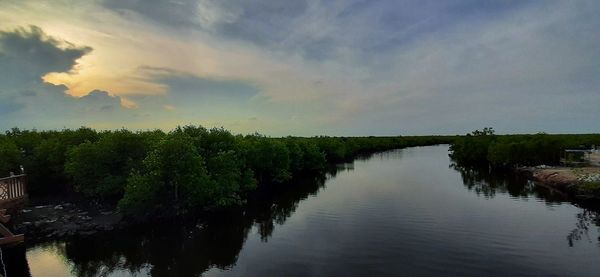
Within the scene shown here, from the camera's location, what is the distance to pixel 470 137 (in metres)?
134

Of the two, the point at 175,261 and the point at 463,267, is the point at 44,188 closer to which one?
the point at 175,261

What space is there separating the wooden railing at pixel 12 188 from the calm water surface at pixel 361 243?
7209 millimetres

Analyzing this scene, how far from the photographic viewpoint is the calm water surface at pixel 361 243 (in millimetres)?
32812

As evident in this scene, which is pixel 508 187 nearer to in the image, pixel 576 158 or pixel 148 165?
pixel 576 158

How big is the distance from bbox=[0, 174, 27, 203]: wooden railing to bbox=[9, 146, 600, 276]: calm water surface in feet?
23.7

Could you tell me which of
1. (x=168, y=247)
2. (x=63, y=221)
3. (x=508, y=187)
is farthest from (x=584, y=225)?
(x=63, y=221)

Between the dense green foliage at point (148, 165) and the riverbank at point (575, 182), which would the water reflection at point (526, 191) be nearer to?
the riverbank at point (575, 182)

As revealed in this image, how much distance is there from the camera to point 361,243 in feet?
128

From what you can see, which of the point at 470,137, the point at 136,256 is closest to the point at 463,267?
the point at 136,256

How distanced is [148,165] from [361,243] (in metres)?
26.4

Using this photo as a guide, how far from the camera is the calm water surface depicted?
3281 centimetres

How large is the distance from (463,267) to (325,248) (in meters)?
12.1

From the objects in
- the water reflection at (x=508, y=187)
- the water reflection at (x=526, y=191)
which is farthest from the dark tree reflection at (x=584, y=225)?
the water reflection at (x=508, y=187)

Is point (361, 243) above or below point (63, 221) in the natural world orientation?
below
